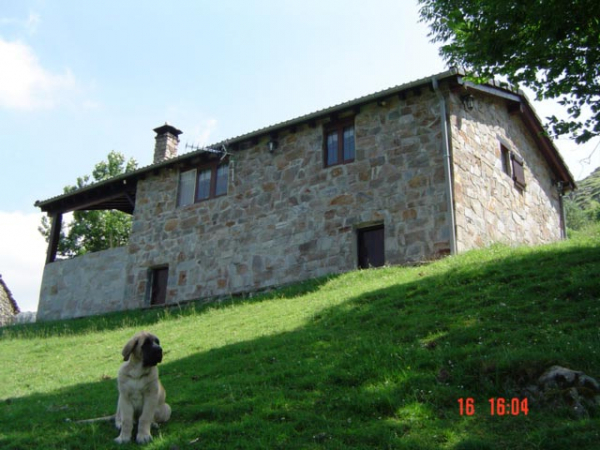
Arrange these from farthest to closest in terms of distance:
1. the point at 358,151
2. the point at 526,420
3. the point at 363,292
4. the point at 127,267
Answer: the point at 127,267
the point at 358,151
the point at 363,292
the point at 526,420

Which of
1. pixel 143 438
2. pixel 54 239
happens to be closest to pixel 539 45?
pixel 143 438

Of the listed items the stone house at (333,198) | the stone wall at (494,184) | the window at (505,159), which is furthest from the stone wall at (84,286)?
the window at (505,159)

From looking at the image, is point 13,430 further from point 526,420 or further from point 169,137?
point 169,137

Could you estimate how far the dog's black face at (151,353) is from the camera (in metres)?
5.58

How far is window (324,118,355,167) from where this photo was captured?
604 inches

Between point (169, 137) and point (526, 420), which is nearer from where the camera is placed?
point (526, 420)

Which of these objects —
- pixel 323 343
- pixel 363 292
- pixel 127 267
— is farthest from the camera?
pixel 127 267

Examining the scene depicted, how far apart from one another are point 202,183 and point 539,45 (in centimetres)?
1202

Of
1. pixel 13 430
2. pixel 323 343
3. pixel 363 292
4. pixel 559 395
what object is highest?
pixel 363 292

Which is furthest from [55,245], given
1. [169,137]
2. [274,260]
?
[274,260]

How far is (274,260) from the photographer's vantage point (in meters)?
15.6

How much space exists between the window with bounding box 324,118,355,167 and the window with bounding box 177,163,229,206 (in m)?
3.42

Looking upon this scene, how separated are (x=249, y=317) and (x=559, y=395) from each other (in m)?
7.14
